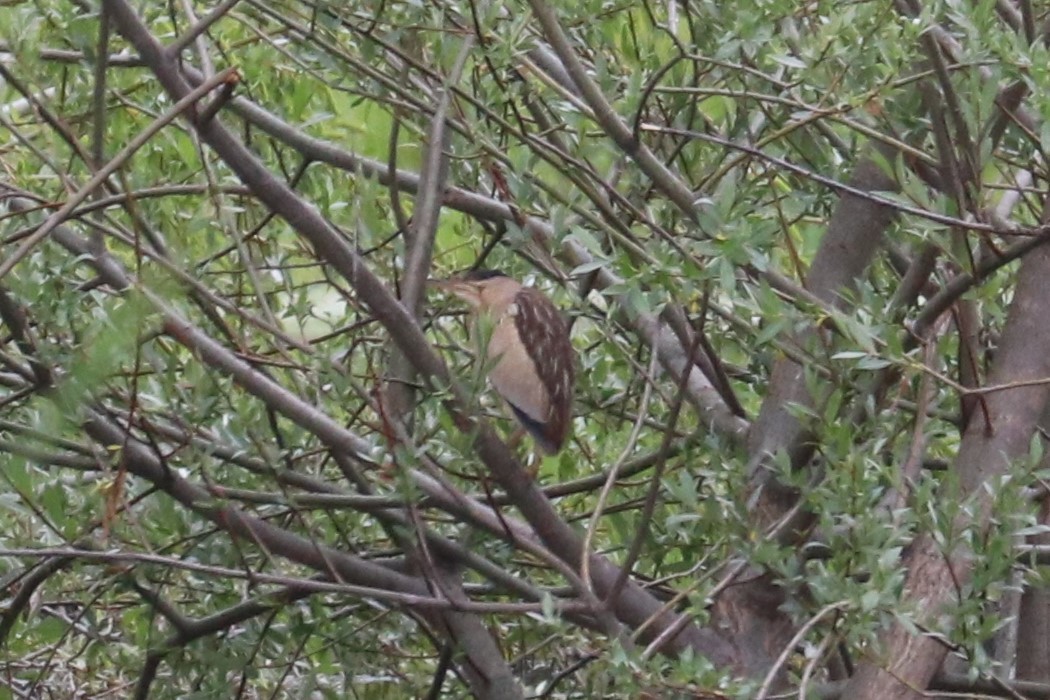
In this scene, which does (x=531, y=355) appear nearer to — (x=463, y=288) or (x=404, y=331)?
(x=463, y=288)

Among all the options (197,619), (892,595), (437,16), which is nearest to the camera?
(892,595)

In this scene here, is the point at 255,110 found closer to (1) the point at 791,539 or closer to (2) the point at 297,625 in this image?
(2) the point at 297,625

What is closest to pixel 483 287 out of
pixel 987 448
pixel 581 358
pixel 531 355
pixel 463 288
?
pixel 463 288

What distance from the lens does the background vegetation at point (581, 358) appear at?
261 cm

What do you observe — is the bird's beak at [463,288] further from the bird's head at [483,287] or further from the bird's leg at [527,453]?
the bird's leg at [527,453]

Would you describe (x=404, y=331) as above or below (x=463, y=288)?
below

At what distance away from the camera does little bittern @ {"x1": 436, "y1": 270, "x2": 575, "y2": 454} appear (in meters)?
3.63

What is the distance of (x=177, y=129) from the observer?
3.66 metres

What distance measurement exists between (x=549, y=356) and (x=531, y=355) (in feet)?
0.16

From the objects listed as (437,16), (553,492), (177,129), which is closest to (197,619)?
(553,492)

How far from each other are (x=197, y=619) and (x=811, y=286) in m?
1.49

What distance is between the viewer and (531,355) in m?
3.75

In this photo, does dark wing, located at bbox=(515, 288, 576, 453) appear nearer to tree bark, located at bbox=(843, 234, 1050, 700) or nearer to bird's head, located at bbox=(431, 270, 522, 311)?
bird's head, located at bbox=(431, 270, 522, 311)

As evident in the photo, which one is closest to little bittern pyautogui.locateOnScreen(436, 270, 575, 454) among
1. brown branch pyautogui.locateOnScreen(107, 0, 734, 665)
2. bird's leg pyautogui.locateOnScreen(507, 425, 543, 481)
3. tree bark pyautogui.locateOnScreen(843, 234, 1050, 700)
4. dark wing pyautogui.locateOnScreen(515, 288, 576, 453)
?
dark wing pyautogui.locateOnScreen(515, 288, 576, 453)
